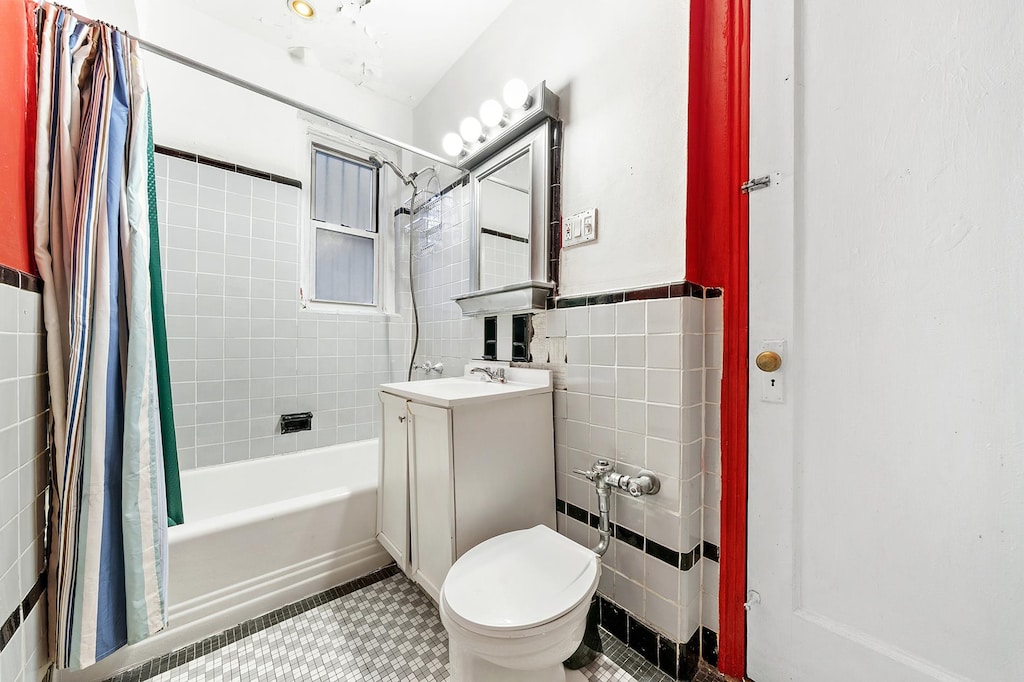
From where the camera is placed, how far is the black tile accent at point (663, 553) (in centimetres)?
104

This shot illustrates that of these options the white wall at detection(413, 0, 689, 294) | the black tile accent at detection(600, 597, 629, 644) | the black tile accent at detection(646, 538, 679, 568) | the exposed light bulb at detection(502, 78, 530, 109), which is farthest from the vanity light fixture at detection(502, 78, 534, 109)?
the black tile accent at detection(600, 597, 629, 644)

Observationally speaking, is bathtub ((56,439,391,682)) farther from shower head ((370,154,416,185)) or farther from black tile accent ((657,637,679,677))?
shower head ((370,154,416,185))

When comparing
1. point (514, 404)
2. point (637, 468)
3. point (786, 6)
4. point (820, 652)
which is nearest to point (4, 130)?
point (514, 404)

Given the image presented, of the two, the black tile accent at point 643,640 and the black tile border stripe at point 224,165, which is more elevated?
the black tile border stripe at point 224,165

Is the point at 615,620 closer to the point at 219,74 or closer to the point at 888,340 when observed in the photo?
the point at 888,340

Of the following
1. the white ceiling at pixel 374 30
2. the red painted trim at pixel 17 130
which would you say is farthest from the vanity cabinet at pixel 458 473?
the white ceiling at pixel 374 30

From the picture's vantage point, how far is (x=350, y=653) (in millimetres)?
1125

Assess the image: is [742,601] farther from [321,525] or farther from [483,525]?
[321,525]

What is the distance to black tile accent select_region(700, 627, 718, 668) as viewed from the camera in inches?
41.4

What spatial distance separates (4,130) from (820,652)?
6.72ft

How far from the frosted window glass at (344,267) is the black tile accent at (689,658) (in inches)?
86.8

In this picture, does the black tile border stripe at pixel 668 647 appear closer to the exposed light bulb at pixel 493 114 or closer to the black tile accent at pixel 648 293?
the black tile accent at pixel 648 293

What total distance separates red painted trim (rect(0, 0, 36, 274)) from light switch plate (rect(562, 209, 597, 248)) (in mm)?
1329

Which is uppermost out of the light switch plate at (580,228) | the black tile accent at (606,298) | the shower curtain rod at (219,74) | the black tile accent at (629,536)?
the shower curtain rod at (219,74)
